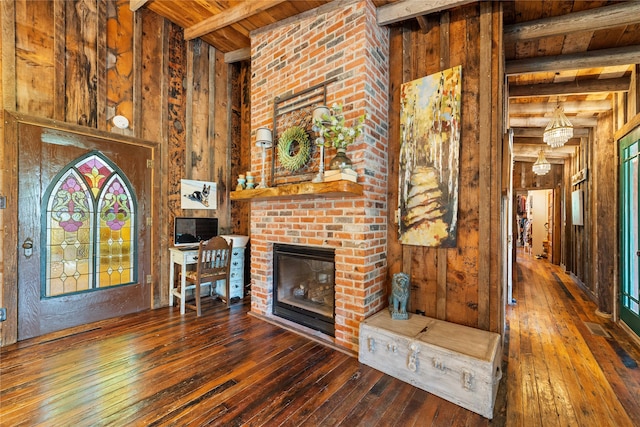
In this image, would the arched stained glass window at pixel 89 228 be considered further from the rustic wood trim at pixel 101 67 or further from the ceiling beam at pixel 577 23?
the ceiling beam at pixel 577 23

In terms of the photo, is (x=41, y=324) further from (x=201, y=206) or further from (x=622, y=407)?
(x=622, y=407)

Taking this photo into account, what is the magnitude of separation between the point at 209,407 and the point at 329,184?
172cm

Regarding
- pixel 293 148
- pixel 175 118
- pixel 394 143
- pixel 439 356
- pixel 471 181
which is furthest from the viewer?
pixel 175 118

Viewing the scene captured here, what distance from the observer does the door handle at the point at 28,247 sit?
261cm

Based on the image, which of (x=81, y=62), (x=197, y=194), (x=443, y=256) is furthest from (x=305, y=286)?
(x=81, y=62)

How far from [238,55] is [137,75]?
1.50 metres

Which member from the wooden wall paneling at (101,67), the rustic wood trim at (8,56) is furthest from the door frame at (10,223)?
the wooden wall paneling at (101,67)

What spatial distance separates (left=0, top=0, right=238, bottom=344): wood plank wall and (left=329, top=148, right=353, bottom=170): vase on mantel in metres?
2.50

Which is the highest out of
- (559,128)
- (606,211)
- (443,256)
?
(559,128)

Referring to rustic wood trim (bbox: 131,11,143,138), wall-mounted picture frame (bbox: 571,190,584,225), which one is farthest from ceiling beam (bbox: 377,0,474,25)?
wall-mounted picture frame (bbox: 571,190,584,225)

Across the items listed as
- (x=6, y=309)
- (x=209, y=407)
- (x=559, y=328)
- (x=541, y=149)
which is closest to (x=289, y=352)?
(x=209, y=407)

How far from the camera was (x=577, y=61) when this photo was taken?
Answer: 9.28 ft

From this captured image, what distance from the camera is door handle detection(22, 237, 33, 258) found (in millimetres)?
2608

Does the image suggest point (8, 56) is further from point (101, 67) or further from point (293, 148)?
point (293, 148)
